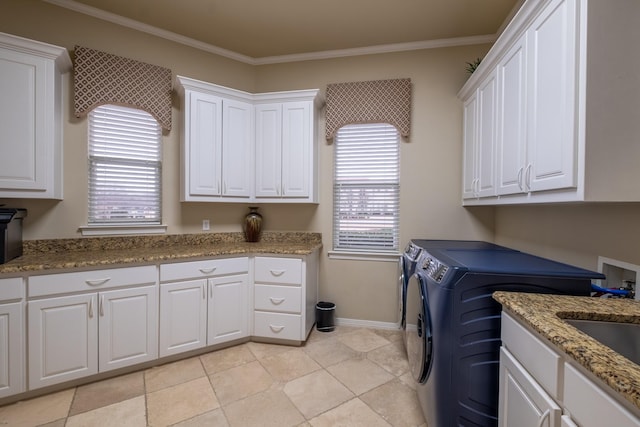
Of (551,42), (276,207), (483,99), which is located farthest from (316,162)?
(551,42)

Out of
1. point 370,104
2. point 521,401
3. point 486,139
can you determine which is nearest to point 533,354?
point 521,401

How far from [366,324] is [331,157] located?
5.86 feet

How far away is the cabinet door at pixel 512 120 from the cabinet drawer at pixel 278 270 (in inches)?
65.4

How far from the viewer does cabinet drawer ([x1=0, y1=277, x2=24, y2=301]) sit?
167cm

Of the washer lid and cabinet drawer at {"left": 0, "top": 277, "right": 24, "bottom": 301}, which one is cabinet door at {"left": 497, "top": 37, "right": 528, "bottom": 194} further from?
cabinet drawer at {"left": 0, "top": 277, "right": 24, "bottom": 301}

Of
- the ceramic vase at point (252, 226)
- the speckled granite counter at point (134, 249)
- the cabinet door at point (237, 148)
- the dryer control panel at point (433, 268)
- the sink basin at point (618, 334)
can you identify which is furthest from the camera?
the ceramic vase at point (252, 226)

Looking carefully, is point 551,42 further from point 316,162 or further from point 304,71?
point 304,71

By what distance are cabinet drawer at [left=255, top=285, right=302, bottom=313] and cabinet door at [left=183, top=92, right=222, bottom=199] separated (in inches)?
40.1

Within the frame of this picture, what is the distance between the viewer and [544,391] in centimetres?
91

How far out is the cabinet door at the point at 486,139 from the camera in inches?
76.9

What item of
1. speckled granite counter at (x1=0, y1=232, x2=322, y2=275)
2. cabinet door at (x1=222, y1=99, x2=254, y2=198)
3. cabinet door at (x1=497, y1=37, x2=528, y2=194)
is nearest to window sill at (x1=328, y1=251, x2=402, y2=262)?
A: speckled granite counter at (x1=0, y1=232, x2=322, y2=275)

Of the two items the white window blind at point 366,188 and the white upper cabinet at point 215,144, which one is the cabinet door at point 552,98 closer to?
the white window blind at point 366,188

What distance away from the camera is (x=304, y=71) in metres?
3.03

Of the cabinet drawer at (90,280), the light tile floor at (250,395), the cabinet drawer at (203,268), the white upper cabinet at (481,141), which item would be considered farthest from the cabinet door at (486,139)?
the cabinet drawer at (90,280)
